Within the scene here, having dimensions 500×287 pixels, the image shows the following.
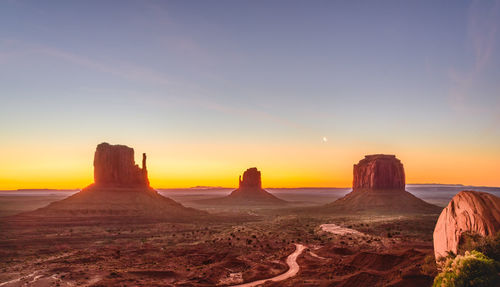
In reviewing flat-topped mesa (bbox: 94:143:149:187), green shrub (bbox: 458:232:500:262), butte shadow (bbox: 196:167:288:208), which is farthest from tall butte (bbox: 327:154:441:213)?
green shrub (bbox: 458:232:500:262)

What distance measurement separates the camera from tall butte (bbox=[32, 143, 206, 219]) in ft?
230

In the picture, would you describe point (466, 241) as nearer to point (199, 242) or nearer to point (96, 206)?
point (199, 242)

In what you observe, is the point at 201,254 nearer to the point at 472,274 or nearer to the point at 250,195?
the point at 472,274

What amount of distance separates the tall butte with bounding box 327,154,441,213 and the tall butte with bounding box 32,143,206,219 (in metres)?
51.1

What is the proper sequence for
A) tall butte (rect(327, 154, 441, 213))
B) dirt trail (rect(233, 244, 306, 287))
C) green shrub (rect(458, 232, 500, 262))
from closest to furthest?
green shrub (rect(458, 232, 500, 262)), dirt trail (rect(233, 244, 306, 287)), tall butte (rect(327, 154, 441, 213))

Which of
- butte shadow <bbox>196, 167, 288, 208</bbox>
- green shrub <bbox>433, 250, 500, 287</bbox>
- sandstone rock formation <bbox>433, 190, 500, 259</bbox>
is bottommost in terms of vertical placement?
butte shadow <bbox>196, 167, 288, 208</bbox>

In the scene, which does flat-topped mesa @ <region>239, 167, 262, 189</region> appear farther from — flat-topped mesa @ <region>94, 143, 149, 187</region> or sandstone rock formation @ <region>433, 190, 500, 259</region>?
sandstone rock formation @ <region>433, 190, 500, 259</region>

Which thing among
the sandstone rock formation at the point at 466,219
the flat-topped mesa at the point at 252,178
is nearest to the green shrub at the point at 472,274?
the sandstone rock formation at the point at 466,219

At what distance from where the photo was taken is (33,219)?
62.9 meters

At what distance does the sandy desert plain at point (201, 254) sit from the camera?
2586 centimetres

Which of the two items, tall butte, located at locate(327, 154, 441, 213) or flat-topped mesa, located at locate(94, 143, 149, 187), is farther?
tall butte, located at locate(327, 154, 441, 213)

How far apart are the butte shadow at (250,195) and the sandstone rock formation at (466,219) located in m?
128

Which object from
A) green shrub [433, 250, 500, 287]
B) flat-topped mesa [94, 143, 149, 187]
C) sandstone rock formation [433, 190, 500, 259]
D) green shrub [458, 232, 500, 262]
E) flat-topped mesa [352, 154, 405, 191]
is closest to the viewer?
green shrub [433, 250, 500, 287]

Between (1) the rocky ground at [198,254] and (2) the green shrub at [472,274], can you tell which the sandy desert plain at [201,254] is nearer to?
(1) the rocky ground at [198,254]
